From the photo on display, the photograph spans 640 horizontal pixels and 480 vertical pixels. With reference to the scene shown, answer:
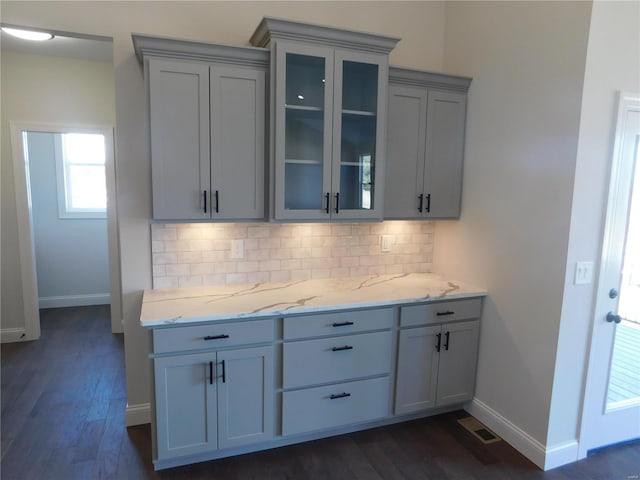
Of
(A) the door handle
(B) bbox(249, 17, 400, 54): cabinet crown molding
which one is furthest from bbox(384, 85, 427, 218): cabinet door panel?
(A) the door handle

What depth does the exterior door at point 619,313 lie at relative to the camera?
7.18 ft

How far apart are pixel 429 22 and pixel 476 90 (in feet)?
2.42

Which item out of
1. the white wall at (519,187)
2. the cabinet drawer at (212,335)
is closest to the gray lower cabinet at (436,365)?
the white wall at (519,187)

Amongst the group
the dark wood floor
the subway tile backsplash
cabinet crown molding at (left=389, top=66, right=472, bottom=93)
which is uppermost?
cabinet crown molding at (left=389, top=66, right=472, bottom=93)

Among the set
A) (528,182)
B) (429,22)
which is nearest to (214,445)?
(528,182)

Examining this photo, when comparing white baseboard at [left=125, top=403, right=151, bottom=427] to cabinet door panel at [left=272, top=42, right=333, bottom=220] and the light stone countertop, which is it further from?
cabinet door panel at [left=272, top=42, right=333, bottom=220]

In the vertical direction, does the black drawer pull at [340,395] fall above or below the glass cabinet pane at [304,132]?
below

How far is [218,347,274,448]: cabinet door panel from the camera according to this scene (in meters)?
2.19

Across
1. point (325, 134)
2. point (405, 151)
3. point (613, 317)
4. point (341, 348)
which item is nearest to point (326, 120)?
point (325, 134)

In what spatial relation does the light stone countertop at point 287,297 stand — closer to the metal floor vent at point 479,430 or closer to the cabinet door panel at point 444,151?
the cabinet door panel at point 444,151

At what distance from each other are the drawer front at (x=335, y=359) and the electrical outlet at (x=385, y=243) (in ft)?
2.66

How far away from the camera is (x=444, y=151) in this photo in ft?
9.37

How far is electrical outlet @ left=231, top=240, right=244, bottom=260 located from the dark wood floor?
4.02 ft

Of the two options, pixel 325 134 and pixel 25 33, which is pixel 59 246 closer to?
pixel 25 33
